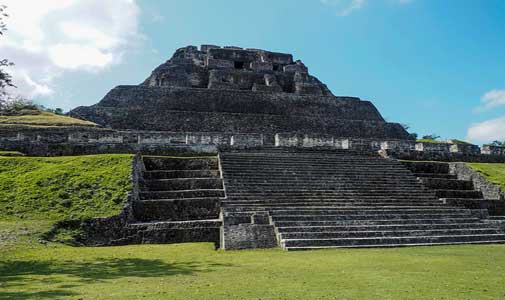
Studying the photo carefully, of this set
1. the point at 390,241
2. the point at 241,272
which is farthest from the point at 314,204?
the point at 241,272

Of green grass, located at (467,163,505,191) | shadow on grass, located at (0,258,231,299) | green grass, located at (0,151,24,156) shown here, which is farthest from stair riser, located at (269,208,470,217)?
green grass, located at (0,151,24,156)

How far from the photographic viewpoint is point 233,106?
85.5 feet

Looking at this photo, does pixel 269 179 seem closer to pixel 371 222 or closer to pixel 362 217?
pixel 362 217

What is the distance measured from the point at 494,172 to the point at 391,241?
9427 millimetres

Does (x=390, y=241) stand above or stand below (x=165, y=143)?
below

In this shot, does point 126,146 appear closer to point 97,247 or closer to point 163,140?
point 163,140

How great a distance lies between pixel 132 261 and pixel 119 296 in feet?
9.97

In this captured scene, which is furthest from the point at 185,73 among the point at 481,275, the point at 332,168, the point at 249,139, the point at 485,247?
the point at 481,275

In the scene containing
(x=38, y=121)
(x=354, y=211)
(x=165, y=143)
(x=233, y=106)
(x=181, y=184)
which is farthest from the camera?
(x=233, y=106)

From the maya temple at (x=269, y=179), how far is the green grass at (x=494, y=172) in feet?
1.92

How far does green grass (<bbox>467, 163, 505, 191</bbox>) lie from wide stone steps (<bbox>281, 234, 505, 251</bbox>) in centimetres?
485

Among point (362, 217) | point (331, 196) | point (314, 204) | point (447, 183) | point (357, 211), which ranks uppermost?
point (447, 183)

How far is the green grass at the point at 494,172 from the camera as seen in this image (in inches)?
606

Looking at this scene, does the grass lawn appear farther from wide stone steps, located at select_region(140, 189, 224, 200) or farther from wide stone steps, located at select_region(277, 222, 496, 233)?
wide stone steps, located at select_region(277, 222, 496, 233)
